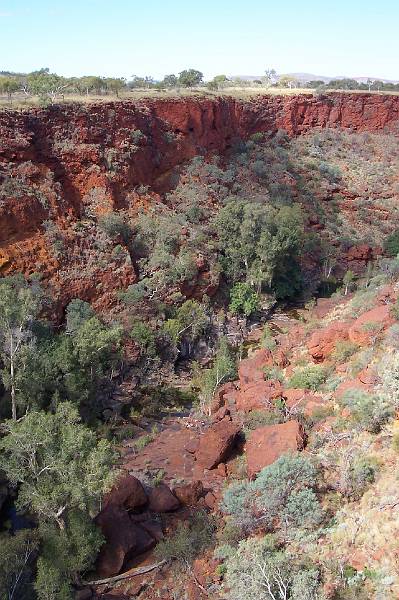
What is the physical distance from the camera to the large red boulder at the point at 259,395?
18625 millimetres

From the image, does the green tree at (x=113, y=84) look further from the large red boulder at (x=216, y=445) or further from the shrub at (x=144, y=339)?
the large red boulder at (x=216, y=445)

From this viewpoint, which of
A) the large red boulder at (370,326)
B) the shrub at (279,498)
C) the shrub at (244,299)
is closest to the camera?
the shrub at (279,498)

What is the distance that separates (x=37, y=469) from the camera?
1312 cm

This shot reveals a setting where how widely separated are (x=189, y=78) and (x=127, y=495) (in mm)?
41295

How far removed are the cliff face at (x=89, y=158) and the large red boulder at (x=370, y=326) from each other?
1269 centimetres

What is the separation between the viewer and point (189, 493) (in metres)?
15.4

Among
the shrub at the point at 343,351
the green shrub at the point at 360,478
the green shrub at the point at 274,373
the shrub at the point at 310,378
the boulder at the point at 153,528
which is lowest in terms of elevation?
the boulder at the point at 153,528

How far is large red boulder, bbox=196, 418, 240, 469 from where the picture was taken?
17.0 m

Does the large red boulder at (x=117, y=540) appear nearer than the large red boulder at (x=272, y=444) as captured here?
Yes

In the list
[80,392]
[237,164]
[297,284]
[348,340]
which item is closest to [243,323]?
[297,284]

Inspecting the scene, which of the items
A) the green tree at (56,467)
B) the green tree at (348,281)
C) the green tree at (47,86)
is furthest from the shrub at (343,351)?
the green tree at (47,86)

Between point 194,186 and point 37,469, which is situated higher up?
point 194,186

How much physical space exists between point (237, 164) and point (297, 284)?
12255 mm

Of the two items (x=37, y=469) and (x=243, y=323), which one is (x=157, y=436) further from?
(x=243, y=323)
